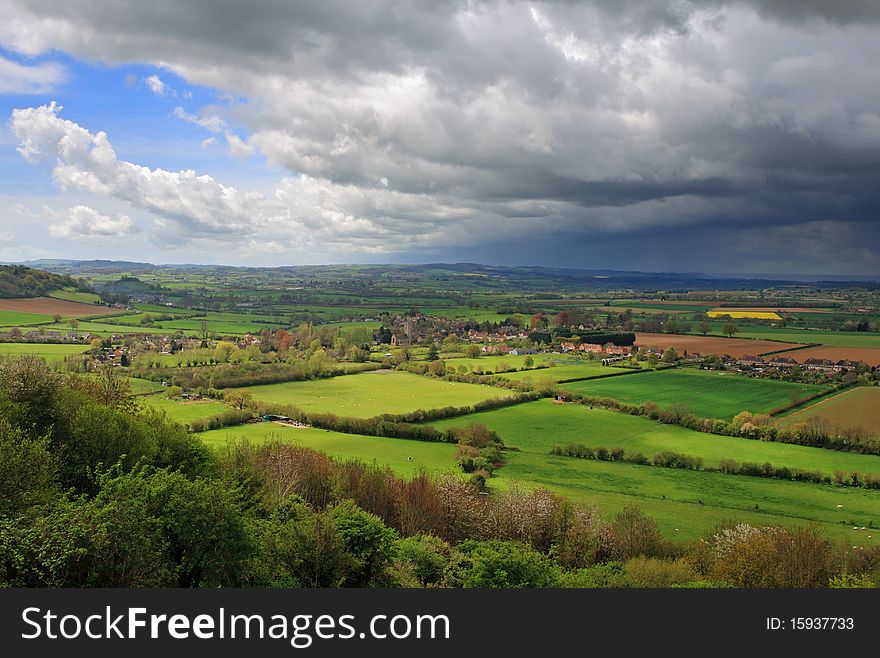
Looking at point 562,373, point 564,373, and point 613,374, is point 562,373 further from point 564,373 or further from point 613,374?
point 613,374

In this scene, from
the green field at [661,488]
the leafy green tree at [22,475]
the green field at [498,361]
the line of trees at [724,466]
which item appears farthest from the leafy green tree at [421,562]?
the green field at [498,361]

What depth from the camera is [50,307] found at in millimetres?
116188

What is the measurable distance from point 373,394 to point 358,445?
66.1 feet

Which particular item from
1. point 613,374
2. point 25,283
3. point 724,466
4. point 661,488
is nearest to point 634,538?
point 661,488

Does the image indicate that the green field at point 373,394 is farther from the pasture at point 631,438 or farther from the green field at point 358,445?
the green field at point 358,445

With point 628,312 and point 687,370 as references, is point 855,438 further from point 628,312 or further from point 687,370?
point 628,312

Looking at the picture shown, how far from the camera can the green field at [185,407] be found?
52875mm

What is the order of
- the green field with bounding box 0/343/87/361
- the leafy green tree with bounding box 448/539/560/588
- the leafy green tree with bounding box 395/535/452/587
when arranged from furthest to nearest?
1. the green field with bounding box 0/343/87/361
2. the leafy green tree with bounding box 395/535/452/587
3. the leafy green tree with bounding box 448/539/560/588

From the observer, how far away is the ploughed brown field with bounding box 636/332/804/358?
9400cm

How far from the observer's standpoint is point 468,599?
11148 mm

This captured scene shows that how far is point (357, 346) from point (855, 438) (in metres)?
71.0

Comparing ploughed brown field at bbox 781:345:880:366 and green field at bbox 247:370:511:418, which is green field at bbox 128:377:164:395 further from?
ploughed brown field at bbox 781:345:880:366

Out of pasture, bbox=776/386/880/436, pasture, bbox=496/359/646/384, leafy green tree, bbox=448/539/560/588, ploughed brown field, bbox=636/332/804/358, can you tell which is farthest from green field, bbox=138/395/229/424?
ploughed brown field, bbox=636/332/804/358

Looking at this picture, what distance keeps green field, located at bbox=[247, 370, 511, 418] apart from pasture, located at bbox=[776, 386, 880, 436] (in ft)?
96.1
